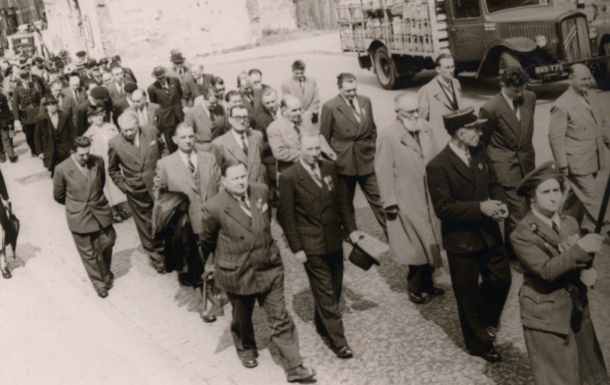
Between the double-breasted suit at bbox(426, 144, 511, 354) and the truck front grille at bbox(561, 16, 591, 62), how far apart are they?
853 cm

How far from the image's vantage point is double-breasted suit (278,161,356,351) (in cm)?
534

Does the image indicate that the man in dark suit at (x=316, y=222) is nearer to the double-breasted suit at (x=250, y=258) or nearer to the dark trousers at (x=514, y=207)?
the double-breasted suit at (x=250, y=258)

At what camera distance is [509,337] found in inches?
212

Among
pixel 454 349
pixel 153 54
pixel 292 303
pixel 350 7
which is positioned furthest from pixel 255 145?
pixel 153 54

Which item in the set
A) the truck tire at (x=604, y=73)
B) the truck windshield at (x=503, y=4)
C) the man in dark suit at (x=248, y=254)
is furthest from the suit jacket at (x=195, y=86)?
the man in dark suit at (x=248, y=254)

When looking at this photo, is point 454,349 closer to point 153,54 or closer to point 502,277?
point 502,277

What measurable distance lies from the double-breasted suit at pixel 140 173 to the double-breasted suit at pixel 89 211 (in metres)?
0.22

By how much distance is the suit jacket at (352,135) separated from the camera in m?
7.28

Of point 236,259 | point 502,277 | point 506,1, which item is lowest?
point 502,277

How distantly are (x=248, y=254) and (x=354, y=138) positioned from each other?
260 centimetres

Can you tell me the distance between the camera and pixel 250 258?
5.15 metres

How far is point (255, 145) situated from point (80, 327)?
2.54m

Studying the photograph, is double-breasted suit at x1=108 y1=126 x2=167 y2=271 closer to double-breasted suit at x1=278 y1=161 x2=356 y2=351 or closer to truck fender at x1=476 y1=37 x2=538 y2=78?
double-breasted suit at x1=278 y1=161 x2=356 y2=351

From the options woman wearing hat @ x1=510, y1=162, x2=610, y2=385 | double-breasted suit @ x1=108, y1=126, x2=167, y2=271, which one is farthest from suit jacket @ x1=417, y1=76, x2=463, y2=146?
woman wearing hat @ x1=510, y1=162, x2=610, y2=385
